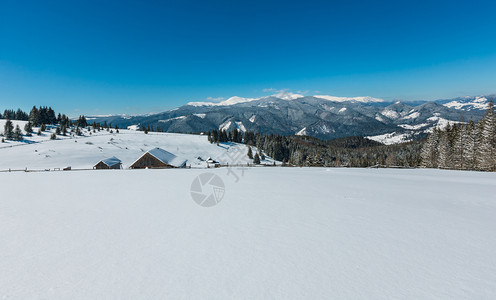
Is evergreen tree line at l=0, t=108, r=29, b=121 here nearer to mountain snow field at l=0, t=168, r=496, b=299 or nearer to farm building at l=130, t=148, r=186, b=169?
farm building at l=130, t=148, r=186, b=169

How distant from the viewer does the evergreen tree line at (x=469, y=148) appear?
3244 cm

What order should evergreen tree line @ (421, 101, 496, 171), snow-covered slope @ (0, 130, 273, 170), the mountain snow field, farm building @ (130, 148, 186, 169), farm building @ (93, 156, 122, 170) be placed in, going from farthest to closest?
snow-covered slope @ (0, 130, 273, 170)
farm building @ (93, 156, 122, 170)
farm building @ (130, 148, 186, 169)
evergreen tree line @ (421, 101, 496, 171)
the mountain snow field

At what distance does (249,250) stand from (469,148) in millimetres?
50639

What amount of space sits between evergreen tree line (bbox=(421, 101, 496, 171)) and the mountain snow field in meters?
32.9

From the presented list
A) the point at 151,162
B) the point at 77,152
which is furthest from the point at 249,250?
the point at 77,152

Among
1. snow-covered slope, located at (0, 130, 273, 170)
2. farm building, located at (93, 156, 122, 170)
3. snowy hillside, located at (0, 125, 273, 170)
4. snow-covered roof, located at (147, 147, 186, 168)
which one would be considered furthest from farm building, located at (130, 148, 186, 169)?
snow-covered slope, located at (0, 130, 273, 170)

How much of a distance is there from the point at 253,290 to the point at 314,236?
3489 mm

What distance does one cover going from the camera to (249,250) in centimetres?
608

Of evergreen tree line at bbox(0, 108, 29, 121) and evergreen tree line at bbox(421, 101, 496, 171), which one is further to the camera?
evergreen tree line at bbox(0, 108, 29, 121)

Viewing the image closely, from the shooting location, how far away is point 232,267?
16.8ft

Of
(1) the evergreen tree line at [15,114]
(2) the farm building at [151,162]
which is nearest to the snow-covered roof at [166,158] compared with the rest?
(2) the farm building at [151,162]

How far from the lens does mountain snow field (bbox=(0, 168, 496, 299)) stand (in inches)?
171

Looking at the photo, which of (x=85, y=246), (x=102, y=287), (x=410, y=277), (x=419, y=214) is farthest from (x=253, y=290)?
(x=419, y=214)

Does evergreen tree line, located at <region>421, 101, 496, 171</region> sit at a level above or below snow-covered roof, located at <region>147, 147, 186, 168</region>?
above
